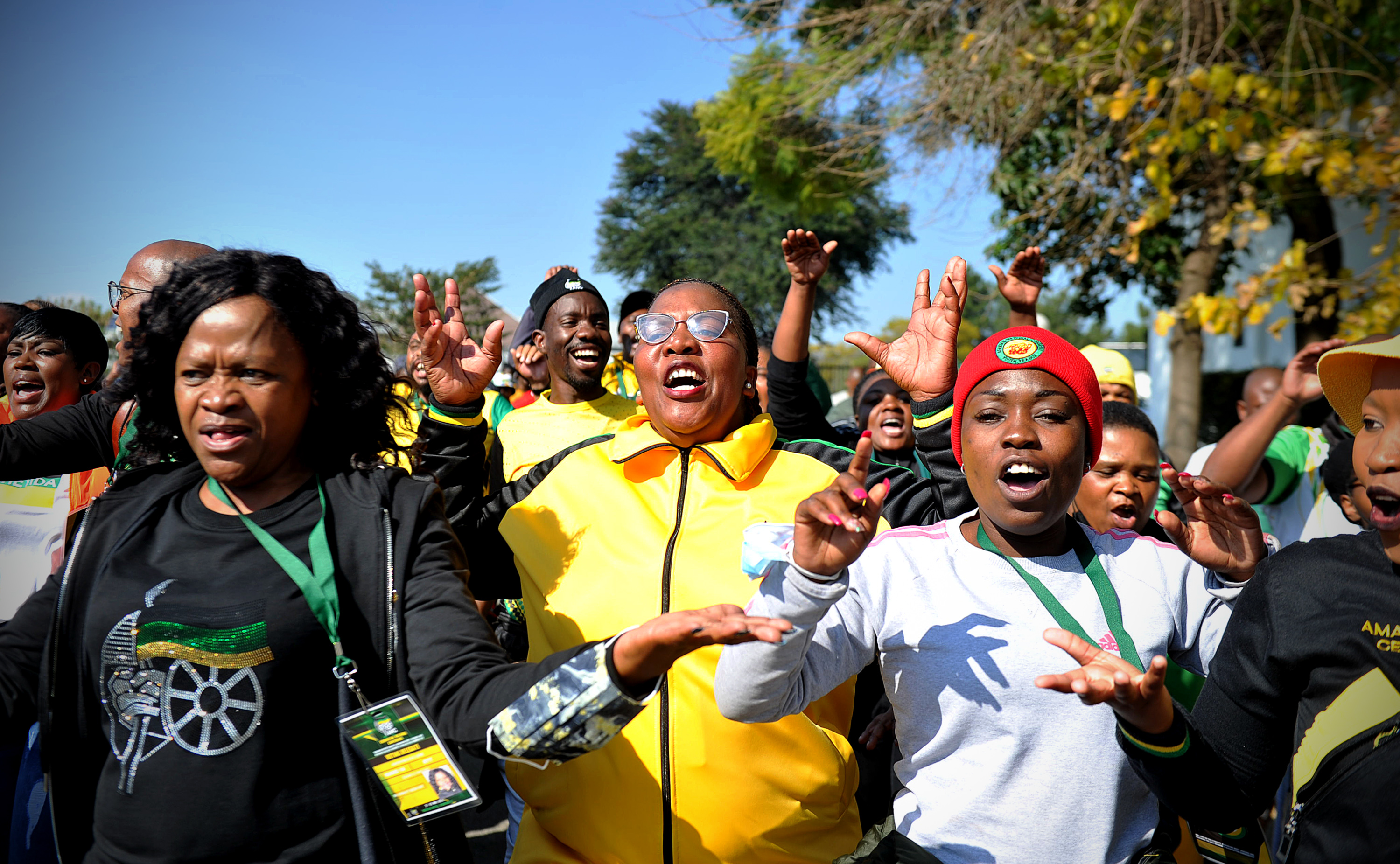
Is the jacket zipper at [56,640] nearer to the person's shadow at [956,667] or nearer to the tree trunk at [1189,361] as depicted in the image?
Result: the person's shadow at [956,667]

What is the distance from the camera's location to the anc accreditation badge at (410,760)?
6.04 ft

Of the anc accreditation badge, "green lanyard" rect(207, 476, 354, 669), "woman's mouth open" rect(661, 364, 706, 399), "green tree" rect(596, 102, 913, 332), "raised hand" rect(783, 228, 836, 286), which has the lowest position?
the anc accreditation badge

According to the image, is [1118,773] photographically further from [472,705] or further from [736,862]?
[472,705]

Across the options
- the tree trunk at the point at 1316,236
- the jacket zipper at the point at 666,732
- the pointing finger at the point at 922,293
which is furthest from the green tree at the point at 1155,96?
the jacket zipper at the point at 666,732

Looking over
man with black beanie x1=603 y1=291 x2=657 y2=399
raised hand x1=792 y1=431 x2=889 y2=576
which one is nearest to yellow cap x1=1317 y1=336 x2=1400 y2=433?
raised hand x1=792 y1=431 x2=889 y2=576

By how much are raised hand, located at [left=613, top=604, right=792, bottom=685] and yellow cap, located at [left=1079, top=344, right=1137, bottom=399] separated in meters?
3.61

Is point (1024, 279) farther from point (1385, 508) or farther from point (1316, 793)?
point (1316, 793)

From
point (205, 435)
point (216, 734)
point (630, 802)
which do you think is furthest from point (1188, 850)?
point (205, 435)

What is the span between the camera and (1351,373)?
6.66 ft

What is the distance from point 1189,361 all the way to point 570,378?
35.6 ft

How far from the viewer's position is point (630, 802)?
238 cm

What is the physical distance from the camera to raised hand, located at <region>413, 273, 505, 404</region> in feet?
9.43

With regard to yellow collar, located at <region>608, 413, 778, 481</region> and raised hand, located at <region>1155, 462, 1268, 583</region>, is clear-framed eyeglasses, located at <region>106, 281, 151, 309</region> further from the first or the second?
raised hand, located at <region>1155, 462, 1268, 583</region>

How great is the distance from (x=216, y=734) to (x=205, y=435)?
0.63 meters
